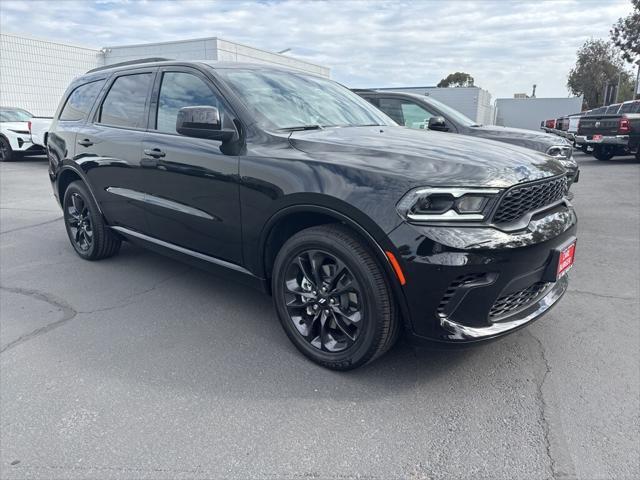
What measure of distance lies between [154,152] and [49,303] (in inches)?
59.7

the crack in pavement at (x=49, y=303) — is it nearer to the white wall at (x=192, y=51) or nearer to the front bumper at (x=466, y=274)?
the front bumper at (x=466, y=274)

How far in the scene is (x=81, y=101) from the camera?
482 cm

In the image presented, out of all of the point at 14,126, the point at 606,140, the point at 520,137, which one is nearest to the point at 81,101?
the point at 520,137

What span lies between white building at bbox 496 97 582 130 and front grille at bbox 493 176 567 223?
38.9 meters

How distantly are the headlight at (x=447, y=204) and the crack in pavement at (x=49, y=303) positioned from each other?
8.83ft

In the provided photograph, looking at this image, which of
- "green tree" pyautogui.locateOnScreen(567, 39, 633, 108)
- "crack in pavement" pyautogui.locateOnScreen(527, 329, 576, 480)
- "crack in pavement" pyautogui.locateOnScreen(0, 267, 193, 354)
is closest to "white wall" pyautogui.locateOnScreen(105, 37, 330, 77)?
"crack in pavement" pyautogui.locateOnScreen(0, 267, 193, 354)

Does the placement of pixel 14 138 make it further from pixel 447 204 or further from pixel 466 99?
pixel 466 99

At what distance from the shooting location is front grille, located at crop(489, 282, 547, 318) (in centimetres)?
252

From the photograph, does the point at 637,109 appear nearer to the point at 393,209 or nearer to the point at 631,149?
the point at 631,149

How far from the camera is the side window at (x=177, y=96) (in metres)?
3.47

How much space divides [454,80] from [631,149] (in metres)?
60.0

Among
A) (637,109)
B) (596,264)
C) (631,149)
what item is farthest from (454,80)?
(596,264)

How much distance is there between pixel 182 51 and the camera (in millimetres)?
22375

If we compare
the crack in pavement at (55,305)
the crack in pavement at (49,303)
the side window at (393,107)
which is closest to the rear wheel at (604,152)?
the side window at (393,107)
